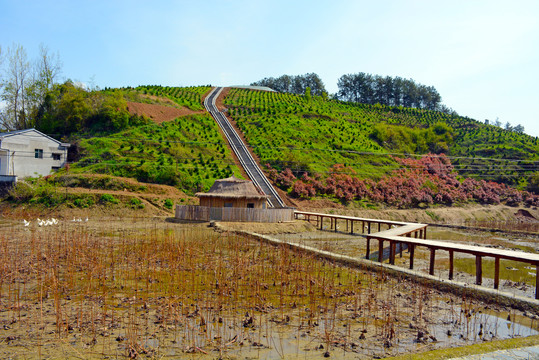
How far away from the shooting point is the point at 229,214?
32.1m

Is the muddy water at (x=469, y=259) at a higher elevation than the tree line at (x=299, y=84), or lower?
lower

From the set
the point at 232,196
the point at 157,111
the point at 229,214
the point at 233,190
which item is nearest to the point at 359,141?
the point at 157,111

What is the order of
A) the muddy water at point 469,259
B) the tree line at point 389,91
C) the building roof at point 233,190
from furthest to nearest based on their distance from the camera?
the tree line at point 389,91 → the building roof at point 233,190 → the muddy water at point 469,259

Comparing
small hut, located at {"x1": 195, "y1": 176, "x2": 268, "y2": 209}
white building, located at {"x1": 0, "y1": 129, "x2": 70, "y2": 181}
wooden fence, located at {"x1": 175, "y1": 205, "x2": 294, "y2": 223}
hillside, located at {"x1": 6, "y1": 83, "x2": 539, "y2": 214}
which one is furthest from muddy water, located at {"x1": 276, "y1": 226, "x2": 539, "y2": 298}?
white building, located at {"x1": 0, "y1": 129, "x2": 70, "y2": 181}

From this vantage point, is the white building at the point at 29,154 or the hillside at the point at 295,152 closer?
the white building at the point at 29,154

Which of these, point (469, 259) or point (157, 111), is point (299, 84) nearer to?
point (157, 111)

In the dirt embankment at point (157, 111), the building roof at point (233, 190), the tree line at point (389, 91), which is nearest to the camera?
the building roof at point (233, 190)

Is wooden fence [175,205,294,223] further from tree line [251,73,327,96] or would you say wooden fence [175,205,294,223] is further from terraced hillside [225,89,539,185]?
tree line [251,73,327,96]

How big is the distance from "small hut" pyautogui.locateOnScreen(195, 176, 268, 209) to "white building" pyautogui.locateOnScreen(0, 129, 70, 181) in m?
22.1

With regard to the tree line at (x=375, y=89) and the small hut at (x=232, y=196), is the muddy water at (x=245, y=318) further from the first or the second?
the tree line at (x=375, y=89)

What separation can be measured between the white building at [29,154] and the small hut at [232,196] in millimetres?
22096

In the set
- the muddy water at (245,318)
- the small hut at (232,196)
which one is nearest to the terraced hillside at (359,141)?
the small hut at (232,196)

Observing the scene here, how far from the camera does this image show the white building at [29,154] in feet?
136

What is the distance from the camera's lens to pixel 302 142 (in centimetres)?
6656
